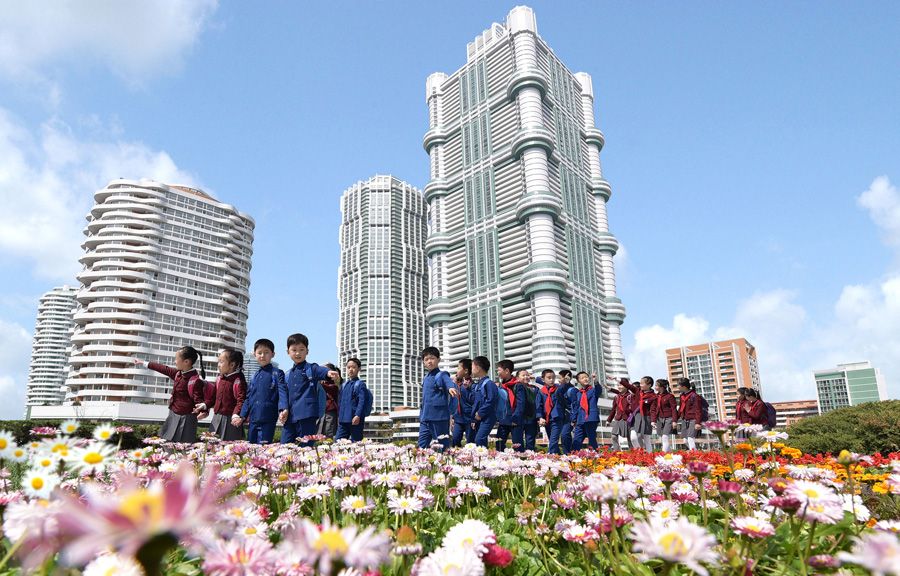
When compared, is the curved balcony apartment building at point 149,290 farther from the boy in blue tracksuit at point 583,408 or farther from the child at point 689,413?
the child at point 689,413

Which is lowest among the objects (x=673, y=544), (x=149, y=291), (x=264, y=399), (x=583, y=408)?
(x=583, y=408)

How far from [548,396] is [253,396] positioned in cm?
774

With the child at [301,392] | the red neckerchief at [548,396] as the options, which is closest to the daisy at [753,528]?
the child at [301,392]

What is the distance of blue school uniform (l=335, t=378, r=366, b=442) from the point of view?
1084 cm

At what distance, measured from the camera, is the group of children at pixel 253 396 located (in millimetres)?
8102

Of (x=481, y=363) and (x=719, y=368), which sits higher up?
(x=719, y=368)

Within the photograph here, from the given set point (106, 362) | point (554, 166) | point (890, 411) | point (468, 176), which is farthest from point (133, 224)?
point (890, 411)

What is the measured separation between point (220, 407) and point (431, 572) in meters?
8.36

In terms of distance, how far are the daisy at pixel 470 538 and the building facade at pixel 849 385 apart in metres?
206

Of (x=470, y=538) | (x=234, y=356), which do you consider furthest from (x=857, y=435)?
(x=470, y=538)

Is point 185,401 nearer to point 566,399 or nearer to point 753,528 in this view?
point 753,528

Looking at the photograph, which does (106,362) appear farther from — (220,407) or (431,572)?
(431,572)

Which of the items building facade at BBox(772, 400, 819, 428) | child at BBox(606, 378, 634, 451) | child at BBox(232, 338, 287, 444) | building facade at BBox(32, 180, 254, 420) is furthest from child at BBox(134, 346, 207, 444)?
building facade at BBox(772, 400, 819, 428)

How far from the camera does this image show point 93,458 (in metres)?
1.60
